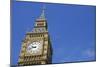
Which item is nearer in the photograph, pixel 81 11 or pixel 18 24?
pixel 18 24

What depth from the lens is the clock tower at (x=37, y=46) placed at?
229cm

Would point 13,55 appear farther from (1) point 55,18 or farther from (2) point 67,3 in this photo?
(2) point 67,3

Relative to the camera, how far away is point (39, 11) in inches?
91.3

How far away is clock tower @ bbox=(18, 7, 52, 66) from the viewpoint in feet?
7.50

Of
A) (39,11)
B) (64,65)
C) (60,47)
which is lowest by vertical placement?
(64,65)

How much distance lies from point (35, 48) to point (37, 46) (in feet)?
0.10

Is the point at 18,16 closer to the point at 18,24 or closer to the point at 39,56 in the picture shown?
the point at 18,24

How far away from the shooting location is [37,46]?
7.66 feet

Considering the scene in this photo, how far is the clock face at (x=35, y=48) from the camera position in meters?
2.31

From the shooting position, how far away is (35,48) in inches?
91.6

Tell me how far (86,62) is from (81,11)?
59cm

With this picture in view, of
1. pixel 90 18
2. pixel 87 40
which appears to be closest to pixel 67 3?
pixel 90 18

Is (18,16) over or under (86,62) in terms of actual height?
over

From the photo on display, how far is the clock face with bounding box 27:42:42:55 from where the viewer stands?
2.31m
